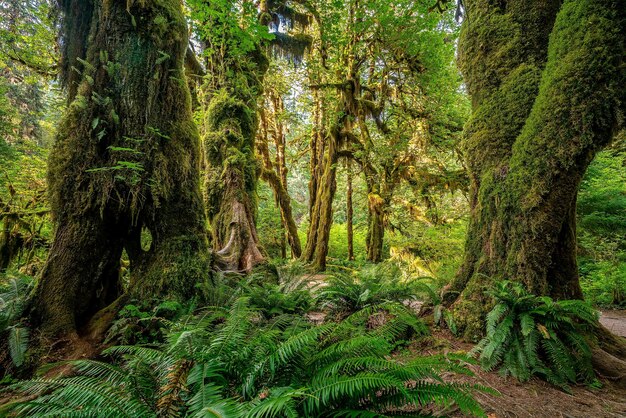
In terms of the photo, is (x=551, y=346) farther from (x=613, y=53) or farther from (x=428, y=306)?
(x=613, y=53)

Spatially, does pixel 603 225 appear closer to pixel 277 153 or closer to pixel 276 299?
pixel 276 299

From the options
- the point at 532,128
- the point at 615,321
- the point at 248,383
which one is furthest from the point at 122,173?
the point at 615,321

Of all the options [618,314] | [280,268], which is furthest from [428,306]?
[618,314]

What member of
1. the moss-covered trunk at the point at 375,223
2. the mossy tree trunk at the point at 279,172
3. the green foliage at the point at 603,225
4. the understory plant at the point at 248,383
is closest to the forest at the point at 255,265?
the understory plant at the point at 248,383

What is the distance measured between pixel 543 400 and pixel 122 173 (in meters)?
4.96

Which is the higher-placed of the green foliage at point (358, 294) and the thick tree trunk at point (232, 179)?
the thick tree trunk at point (232, 179)

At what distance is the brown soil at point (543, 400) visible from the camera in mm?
2355

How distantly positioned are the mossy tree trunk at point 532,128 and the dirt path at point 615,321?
8.19ft

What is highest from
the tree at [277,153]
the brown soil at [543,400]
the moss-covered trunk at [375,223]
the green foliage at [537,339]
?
the tree at [277,153]

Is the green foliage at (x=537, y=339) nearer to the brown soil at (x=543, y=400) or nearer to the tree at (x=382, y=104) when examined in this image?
the brown soil at (x=543, y=400)

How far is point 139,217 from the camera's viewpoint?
159 inches

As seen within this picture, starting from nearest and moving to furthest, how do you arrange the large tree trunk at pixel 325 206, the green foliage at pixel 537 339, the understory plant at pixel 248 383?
1. the understory plant at pixel 248 383
2. the green foliage at pixel 537 339
3. the large tree trunk at pixel 325 206

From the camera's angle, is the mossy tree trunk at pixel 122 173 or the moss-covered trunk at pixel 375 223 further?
the moss-covered trunk at pixel 375 223

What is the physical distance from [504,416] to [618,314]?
6409 mm
